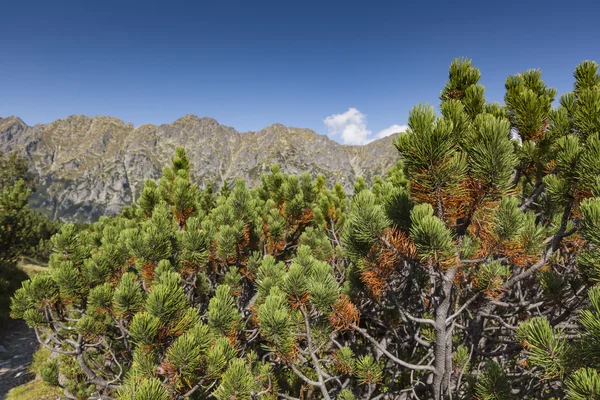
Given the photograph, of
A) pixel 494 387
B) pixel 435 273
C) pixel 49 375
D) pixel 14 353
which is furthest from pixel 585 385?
pixel 14 353

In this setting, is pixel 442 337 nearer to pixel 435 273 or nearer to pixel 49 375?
pixel 435 273

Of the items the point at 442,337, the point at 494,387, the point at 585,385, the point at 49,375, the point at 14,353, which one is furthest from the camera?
the point at 14,353

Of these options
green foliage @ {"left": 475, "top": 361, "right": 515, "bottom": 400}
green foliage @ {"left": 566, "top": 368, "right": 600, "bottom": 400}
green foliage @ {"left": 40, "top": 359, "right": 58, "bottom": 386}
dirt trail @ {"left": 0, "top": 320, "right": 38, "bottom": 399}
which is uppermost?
green foliage @ {"left": 566, "top": 368, "right": 600, "bottom": 400}

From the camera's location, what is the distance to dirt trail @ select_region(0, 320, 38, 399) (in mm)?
Result: 10797

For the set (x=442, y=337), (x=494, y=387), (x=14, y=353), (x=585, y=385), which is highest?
(x=585, y=385)

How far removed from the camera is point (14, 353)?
14.0 metres

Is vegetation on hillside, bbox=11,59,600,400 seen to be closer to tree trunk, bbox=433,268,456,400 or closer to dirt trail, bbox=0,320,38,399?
tree trunk, bbox=433,268,456,400

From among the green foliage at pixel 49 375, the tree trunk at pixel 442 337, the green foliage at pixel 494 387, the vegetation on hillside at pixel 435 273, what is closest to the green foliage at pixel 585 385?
the vegetation on hillside at pixel 435 273

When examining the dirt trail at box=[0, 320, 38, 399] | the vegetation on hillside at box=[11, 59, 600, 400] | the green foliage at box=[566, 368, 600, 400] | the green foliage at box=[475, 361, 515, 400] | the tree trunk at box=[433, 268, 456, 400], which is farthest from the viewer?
the dirt trail at box=[0, 320, 38, 399]

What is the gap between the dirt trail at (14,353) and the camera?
1080cm

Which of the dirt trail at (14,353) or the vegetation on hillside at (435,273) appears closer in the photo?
the vegetation on hillside at (435,273)

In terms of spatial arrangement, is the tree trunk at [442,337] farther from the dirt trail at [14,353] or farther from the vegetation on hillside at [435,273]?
the dirt trail at [14,353]

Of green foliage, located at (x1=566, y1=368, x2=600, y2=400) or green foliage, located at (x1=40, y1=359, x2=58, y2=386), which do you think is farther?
green foliage, located at (x1=40, y1=359, x2=58, y2=386)

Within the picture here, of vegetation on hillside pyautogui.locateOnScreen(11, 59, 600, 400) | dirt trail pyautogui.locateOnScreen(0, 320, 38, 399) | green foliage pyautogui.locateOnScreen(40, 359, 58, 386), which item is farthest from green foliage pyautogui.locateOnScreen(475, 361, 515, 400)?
dirt trail pyautogui.locateOnScreen(0, 320, 38, 399)
